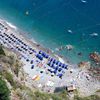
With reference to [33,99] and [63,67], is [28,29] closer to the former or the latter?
[63,67]

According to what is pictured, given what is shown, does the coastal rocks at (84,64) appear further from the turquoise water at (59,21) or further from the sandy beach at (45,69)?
the turquoise water at (59,21)

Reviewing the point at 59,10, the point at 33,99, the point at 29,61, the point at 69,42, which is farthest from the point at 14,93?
the point at 59,10

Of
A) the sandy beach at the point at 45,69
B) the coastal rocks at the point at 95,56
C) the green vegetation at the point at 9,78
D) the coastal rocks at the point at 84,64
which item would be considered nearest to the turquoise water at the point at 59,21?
the coastal rocks at the point at 95,56

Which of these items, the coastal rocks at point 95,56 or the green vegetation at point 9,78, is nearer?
the green vegetation at point 9,78

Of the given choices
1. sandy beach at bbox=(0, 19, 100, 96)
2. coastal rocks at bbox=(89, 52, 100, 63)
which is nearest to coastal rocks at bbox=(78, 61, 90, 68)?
sandy beach at bbox=(0, 19, 100, 96)

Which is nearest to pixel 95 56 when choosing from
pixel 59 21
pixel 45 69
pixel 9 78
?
pixel 45 69

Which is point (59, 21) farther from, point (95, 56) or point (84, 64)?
point (84, 64)
